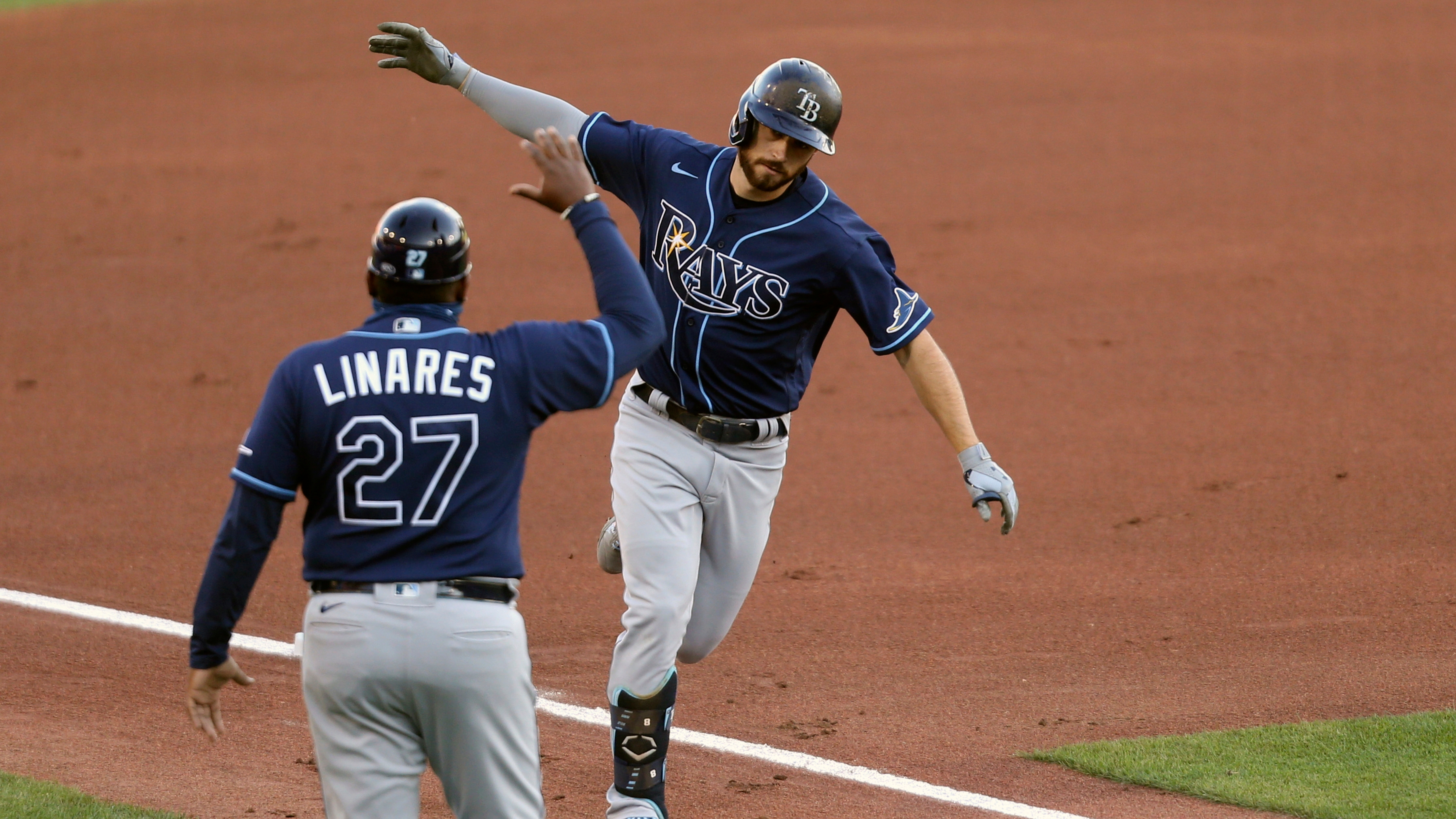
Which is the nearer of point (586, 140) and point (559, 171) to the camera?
point (559, 171)

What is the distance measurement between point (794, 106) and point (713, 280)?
1.86 feet

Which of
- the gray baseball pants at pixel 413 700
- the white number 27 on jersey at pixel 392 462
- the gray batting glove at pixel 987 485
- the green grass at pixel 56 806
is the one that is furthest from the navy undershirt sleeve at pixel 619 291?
the green grass at pixel 56 806

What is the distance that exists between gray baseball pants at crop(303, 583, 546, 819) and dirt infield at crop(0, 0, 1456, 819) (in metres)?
1.55

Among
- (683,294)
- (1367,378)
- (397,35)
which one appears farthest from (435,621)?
(1367,378)

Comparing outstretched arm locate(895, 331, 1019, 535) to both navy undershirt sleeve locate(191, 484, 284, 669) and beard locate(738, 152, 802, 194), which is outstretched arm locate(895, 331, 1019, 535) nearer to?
beard locate(738, 152, 802, 194)

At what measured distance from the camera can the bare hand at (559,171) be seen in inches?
142

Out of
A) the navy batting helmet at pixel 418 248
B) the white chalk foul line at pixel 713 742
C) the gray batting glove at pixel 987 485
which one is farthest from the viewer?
the white chalk foul line at pixel 713 742

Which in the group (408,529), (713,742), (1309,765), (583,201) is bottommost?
(713,742)

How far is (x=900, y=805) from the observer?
16.0ft

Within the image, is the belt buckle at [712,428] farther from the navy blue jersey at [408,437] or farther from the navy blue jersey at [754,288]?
the navy blue jersey at [408,437]

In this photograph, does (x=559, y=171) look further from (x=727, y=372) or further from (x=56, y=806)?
(x=56, y=806)

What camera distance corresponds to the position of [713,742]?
5.42 metres

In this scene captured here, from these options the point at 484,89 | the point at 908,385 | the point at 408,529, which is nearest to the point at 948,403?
the point at 484,89

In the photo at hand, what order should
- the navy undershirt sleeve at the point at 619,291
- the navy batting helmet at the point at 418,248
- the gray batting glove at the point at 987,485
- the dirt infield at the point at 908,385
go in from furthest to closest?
the dirt infield at the point at 908,385
the gray batting glove at the point at 987,485
the navy undershirt sleeve at the point at 619,291
the navy batting helmet at the point at 418,248
